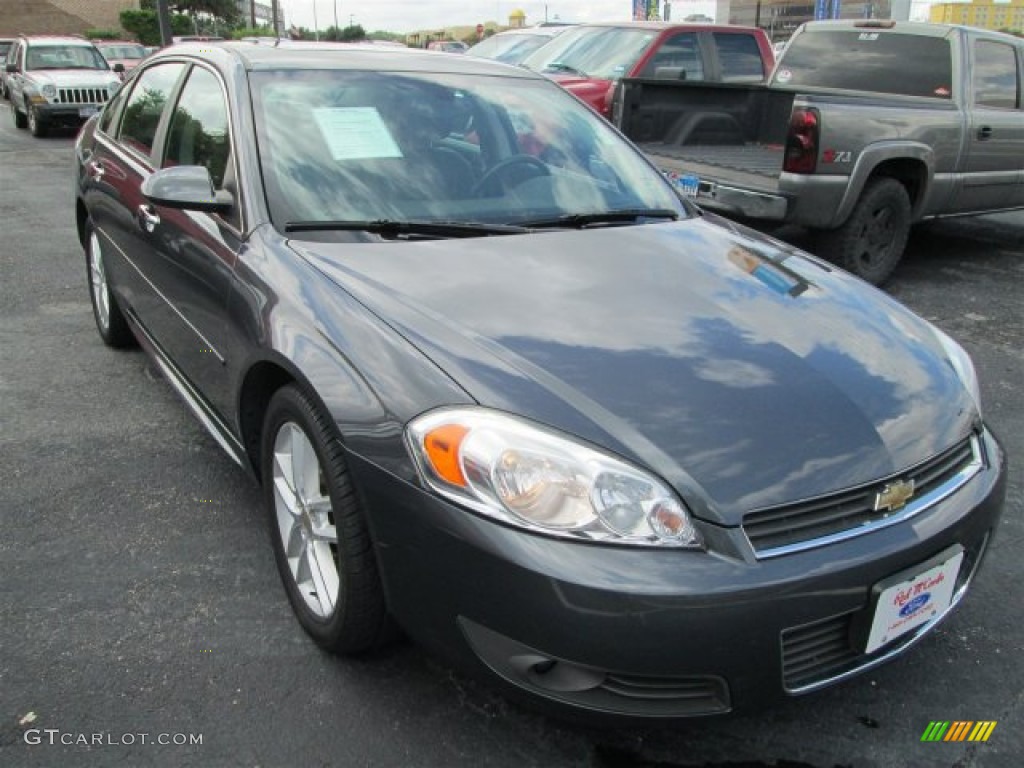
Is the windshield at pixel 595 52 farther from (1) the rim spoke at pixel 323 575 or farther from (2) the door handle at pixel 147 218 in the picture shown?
(1) the rim spoke at pixel 323 575

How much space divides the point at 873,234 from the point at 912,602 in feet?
15.8

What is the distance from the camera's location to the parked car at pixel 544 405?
5.90 ft

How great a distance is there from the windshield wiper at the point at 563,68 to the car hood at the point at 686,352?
6.64m

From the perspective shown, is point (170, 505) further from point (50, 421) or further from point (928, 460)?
point (928, 460)

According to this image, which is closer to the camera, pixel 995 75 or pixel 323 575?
pixel 323 575

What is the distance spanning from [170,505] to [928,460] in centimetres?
247

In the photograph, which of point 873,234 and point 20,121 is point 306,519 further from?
point 20,121

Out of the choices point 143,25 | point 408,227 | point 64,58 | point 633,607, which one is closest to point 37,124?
point 64,58

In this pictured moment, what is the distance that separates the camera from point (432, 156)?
300 cm

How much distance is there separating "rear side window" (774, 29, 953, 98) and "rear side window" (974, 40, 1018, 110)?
0.96 feet

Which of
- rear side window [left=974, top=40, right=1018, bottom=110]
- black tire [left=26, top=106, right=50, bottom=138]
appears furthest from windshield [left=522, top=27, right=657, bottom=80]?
black tire [left=26, top=106, right=50, bottom=138]

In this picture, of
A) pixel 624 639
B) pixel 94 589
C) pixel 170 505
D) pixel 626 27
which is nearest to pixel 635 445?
pixel 624 639

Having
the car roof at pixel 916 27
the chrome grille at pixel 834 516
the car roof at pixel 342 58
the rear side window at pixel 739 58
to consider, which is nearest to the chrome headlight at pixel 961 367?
the chrome grille at pixel 834 516

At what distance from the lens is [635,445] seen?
1.87 m
